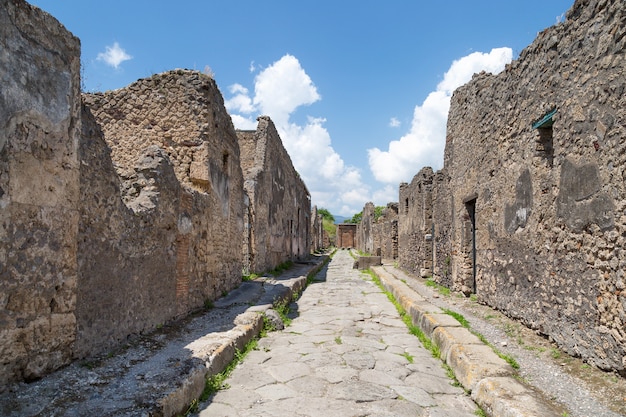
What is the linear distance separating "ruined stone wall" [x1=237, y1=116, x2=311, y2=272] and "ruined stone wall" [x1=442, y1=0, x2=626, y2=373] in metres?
5.30

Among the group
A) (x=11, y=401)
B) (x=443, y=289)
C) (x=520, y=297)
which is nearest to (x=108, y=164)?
(x=11, y=401)

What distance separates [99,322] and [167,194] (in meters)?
1.73

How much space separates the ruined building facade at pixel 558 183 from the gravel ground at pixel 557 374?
0.12 m

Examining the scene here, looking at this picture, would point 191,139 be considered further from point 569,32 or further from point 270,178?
point 270,178

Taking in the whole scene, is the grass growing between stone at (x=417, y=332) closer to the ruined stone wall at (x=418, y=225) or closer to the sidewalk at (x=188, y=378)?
the sidewalk at (x=188, y=378)

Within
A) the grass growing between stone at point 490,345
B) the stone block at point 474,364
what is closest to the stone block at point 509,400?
the stone block at point 474,364

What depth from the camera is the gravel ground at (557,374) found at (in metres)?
2.83

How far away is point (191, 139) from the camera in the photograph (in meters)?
6.52

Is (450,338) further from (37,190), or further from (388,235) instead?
(388,235)

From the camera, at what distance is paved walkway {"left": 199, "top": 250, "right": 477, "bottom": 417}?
3.16 metres

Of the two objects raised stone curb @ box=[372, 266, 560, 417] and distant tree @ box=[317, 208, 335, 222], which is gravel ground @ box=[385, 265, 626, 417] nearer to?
Result: raised stone curb @ box=[372, 266, 560, 417]

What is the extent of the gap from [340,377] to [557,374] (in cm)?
167

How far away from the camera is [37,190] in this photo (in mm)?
2857

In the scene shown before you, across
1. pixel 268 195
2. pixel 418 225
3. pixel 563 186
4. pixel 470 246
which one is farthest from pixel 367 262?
pixel 563 186
